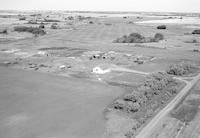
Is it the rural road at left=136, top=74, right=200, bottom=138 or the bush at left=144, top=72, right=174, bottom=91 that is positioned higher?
the bush at left=144, top=72, right=174, bottom=91

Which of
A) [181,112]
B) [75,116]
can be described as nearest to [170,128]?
[181,112]

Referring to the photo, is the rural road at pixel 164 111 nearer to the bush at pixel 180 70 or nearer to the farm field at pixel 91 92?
the farm field at pixel 91 92

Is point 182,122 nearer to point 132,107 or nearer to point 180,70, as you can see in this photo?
point 132,107

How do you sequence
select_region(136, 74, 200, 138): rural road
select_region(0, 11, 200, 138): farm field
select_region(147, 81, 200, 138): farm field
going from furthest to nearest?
select_region(0, 11, 200, 138): farm field < select_region(136, 74, 200, 138): rural road < select_region(147, 81, 200, 138): farm field

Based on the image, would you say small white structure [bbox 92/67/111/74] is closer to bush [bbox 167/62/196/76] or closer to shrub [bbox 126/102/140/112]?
bush [bbox 167/62/196/76]

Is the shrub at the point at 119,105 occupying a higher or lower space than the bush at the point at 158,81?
lower

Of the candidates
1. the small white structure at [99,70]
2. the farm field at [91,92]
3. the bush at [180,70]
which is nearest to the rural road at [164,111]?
the farm field at [91,92]

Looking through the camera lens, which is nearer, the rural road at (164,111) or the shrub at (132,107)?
the rural road at (164,111)

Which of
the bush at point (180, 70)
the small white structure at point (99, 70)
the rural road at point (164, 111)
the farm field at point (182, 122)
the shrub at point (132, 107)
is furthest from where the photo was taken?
the small white structure at point (99, 70)

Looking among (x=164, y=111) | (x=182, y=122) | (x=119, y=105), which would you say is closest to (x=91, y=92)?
(x=119, y=105)

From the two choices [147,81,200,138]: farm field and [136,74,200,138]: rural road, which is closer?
[147,81,200,138]: farm field

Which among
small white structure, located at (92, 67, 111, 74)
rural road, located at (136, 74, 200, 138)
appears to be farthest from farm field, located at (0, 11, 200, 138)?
rural road, located at (136, 74, 200, 138)
